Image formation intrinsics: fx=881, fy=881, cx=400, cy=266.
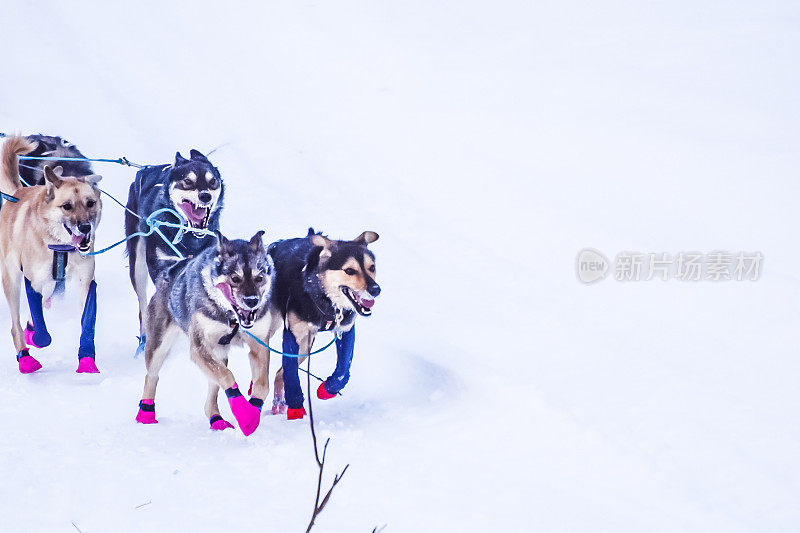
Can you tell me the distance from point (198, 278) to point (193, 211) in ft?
2.43

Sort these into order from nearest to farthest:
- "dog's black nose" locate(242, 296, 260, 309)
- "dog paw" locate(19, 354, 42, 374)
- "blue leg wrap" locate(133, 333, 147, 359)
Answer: "dog's black nose" locate(242, 296, 260, 309) < "dog paw" locate(19, 354, 42, 374) < "blue leg wrap" locate(133, 333, 147, 359)

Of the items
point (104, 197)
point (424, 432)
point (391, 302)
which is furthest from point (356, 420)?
point (104, 197)

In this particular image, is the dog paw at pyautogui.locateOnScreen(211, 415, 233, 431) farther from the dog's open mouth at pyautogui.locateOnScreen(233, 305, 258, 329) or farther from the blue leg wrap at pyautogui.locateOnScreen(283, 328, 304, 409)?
the dog's open mouth at pyautogui.locateOnScreen(233, 305, 258, 329)

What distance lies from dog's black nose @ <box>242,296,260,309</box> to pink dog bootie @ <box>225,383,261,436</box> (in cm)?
48

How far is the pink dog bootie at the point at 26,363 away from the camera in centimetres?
548

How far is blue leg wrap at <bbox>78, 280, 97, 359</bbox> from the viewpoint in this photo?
5449 millimetres

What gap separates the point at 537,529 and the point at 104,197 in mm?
6617

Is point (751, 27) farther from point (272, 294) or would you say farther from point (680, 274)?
point (272, 294)

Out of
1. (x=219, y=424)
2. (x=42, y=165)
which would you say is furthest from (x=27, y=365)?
(x=219, y=424)

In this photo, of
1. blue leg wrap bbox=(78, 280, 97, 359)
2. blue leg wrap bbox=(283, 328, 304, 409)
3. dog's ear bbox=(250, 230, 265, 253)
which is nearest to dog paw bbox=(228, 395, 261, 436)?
blue leg wrap bbox=(283, 328, 304, 409)

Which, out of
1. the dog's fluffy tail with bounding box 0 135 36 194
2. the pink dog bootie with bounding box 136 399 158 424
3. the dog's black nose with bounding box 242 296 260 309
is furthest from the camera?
the dog's fluffy tail with bounding box 0 135 36 194

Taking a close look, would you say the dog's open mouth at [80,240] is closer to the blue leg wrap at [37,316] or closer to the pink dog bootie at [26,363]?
the blue leg wrap at [37,316]

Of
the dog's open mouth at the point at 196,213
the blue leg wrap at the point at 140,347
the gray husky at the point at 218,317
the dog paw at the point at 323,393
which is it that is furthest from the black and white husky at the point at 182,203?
the dog paw at the point at 323,393

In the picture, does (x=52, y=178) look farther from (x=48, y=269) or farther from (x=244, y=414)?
(x=244, y=414)
